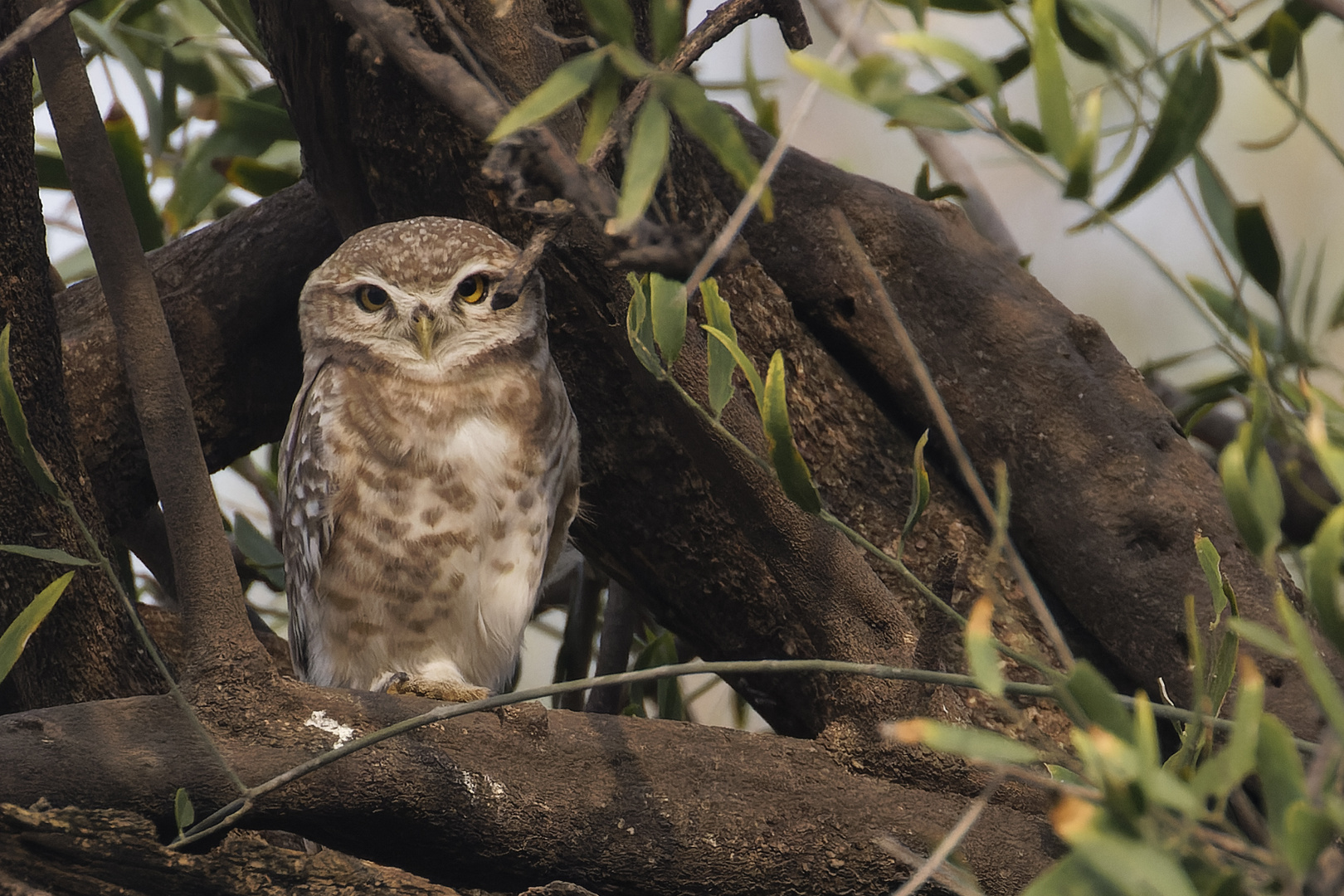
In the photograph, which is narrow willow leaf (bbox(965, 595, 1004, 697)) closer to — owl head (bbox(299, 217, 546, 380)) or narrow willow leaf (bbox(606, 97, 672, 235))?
narrow willow leaf (bbox(606, 97, 672, 235))

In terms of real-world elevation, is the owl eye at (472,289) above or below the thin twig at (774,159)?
below

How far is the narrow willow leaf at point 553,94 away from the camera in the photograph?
0.68 meters

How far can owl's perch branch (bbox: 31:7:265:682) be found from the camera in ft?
3.71

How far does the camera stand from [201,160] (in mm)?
2143

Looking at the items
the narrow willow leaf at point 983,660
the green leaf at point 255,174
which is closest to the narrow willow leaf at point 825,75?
the narrow willow leaf at point 983,660

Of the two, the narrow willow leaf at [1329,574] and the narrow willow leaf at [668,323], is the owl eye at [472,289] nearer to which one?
the narrow willow leaf at [668,323]

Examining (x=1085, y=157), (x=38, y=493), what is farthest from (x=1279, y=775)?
(x=38, y=493)

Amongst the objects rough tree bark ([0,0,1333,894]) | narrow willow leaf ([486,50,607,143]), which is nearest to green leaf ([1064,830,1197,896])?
narrow willow leaf ([486,50,607,143])

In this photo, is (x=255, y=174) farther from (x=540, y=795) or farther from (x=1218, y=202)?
(x=1218, y=202)

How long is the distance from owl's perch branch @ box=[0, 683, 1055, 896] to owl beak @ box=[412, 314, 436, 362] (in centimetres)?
79

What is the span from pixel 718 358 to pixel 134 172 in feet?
4.37

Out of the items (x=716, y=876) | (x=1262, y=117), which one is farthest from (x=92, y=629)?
(x=1262, y=117)

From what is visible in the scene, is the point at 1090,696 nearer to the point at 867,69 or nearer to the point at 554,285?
→ the point at 867,69

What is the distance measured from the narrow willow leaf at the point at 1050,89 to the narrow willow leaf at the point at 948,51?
0.09ft
